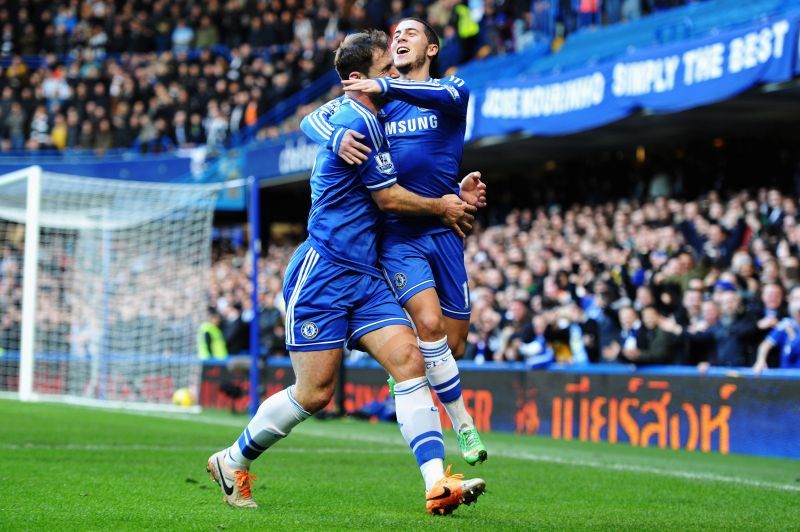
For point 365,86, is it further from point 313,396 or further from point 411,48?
point 313,396

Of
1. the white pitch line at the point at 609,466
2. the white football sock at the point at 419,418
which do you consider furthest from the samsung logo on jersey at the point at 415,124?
the white pitch line at the point at 609,466

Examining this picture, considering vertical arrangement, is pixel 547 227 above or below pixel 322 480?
above

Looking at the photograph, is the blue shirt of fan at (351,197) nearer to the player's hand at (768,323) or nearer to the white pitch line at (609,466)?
the white pitch line at (609,466)

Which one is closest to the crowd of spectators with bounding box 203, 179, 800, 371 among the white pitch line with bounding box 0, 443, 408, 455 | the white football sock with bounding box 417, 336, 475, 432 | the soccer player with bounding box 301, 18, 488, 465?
the white pitch line with bounding box 0, 443, 408, 455

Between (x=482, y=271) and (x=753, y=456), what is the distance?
805cm

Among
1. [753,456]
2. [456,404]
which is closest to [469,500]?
A: [456,404]

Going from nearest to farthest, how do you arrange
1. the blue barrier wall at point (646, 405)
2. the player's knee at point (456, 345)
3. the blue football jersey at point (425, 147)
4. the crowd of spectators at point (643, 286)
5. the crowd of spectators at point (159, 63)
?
the blue football jersey at point (425, 147) < the player's knee at point (456, 345) < the blue barrier wall at point (646, 405) < the crowd of spectators at point (643, 286) < the crowd of spectators at point (159, 63)

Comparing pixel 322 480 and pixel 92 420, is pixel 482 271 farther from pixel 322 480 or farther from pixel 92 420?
pixel 322 480

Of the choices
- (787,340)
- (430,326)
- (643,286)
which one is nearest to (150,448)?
(430,326)

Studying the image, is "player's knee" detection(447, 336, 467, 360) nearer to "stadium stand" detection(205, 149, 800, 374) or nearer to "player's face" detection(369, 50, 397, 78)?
"player's face" detection(369, 50, 397, 78)

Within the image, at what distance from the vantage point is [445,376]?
6.66 meters

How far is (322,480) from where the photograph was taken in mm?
8156

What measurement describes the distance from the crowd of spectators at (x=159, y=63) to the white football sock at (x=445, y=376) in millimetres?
18434

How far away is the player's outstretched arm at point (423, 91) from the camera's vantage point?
6086 mm
